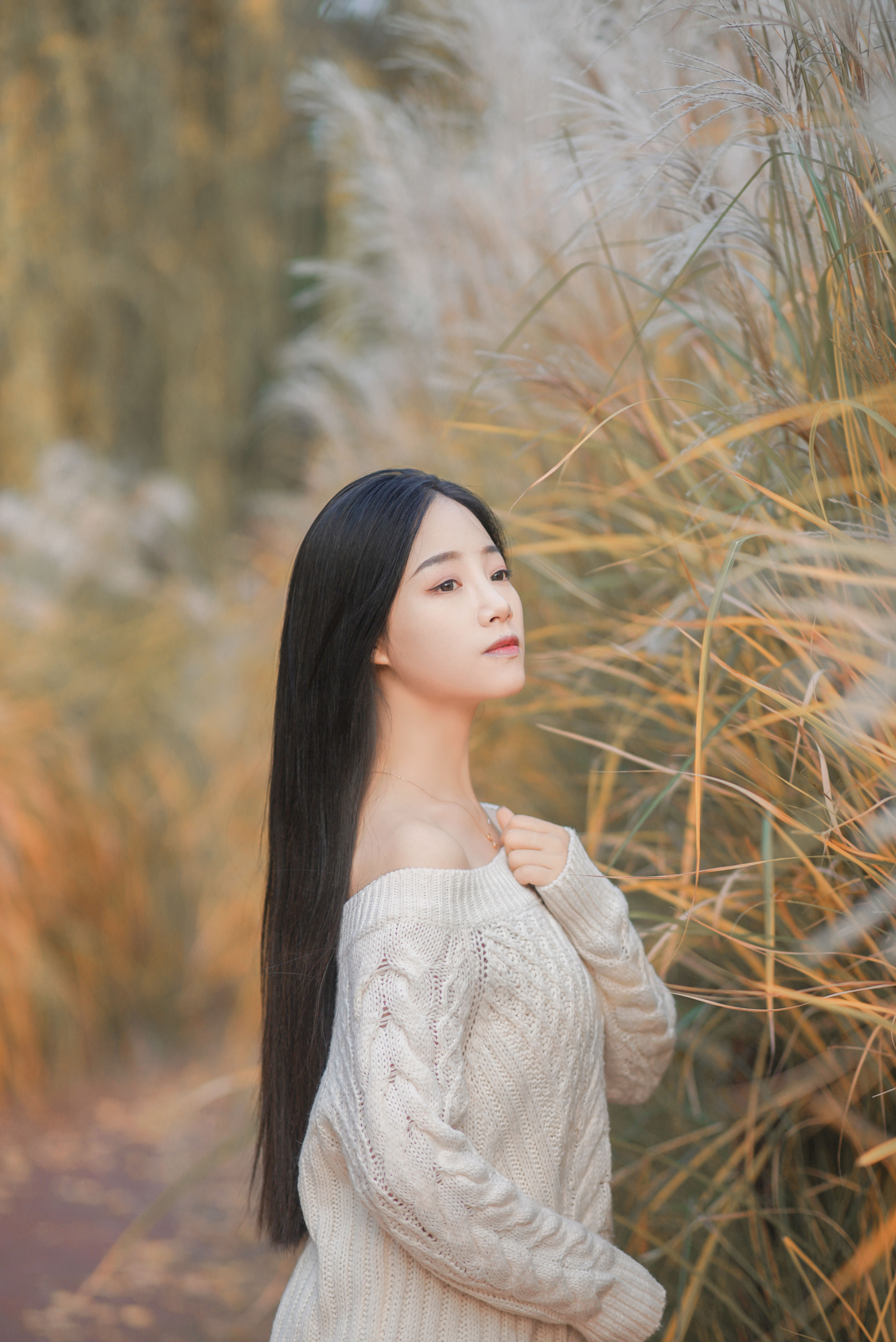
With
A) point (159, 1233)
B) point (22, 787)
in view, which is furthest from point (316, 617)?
point (22, 787)

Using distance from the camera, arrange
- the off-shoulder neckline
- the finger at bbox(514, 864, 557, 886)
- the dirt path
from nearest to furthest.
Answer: the off-shoulder neckline
the finger at bbox(514, 864, 557, 886)
the dirt path

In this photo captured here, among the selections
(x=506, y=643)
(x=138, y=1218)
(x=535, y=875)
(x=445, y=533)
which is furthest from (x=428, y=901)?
(x=138, y=1218)

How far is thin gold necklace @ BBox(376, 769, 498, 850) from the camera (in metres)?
1.23

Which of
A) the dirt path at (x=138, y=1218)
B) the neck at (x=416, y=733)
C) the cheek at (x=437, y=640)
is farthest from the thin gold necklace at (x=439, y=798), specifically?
the dirt path at (x=138, y=1218)

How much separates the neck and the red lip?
3.7 inches

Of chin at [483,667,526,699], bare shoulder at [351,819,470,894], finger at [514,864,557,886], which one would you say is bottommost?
finger at [514,864,557,886]

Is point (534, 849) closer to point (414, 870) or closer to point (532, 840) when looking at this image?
point (532, 840)

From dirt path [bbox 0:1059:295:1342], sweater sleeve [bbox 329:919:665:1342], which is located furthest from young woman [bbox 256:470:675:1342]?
dirt path [bbox 0:1059:295:1342]

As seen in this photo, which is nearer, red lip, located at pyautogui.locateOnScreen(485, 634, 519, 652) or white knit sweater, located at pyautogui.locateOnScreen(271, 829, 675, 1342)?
white knit sweater, located at pyautogui.locateOnScreen(271, 829, 675, 1342)

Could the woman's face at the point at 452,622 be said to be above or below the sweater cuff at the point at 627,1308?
Result: above

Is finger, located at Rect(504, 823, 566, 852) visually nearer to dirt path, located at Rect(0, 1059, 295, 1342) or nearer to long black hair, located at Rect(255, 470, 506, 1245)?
long black hair, located at Rect(255, 470, 506, 1245)

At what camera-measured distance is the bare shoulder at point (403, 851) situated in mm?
1128

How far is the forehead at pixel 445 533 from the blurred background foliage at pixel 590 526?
0.73ft

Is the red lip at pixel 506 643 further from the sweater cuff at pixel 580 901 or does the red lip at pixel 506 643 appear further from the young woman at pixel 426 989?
the sweater cuff at pixel 580 901
